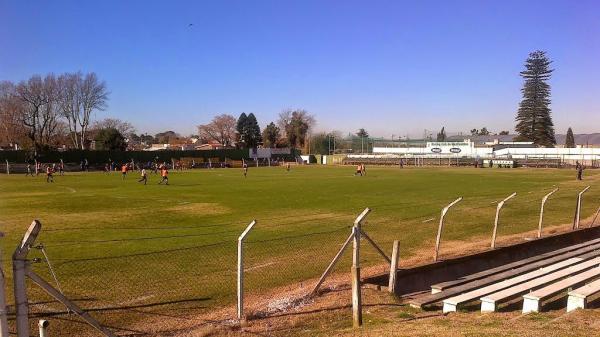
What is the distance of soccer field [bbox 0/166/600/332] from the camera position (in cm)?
980

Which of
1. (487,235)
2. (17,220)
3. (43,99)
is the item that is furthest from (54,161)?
(487,235)

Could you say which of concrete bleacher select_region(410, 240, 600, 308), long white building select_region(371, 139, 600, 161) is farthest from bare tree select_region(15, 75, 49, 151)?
long white building select_region(371, 139, 600, 161)

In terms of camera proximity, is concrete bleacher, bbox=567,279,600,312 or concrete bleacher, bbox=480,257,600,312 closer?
concrete bleacher, bbox=567,279,600,312

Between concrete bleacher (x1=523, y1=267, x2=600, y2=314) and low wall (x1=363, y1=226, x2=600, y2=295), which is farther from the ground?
concrete bleacher (x1=523, y1=267, x2=600, y2=314)

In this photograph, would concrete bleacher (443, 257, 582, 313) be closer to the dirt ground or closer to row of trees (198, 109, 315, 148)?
the dirt ground

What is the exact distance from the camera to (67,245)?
548 inches

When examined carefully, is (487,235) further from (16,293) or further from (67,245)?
(16,293)

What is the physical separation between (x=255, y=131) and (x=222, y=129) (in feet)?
57.6

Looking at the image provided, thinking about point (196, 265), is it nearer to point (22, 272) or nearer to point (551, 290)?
point (22, 272)

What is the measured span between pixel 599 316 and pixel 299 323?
4.37 metres

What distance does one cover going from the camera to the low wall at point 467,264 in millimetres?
10273

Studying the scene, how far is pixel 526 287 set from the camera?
8547 millimetres

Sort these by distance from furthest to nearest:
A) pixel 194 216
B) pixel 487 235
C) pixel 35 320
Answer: pixel 194 216 < pixel 487 235 < pixel 35 320

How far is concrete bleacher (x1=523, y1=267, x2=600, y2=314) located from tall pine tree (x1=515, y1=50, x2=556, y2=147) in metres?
113
